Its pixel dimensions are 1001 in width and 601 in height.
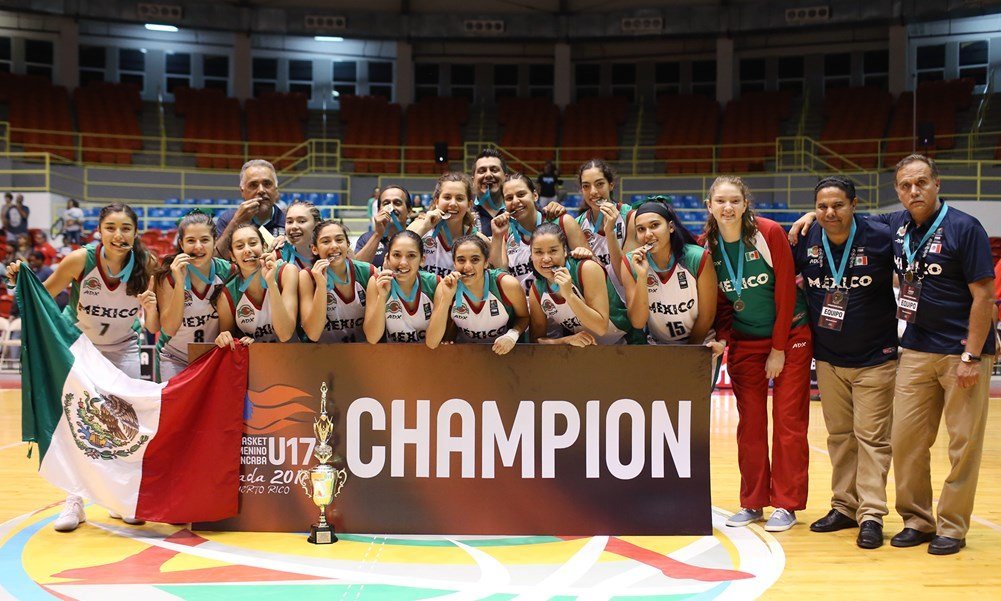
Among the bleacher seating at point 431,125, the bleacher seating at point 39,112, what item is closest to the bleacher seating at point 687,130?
the bleacher seating at point 431,125

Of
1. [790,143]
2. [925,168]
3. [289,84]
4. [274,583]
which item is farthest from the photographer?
[289,84]

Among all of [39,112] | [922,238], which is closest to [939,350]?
[922,238]

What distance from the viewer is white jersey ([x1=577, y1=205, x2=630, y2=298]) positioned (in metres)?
5.27

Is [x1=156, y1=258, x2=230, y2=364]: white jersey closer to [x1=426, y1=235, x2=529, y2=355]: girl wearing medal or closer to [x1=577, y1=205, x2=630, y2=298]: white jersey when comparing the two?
[x1=426, y1=235, x2=529, y2=355]: girl wearing medal

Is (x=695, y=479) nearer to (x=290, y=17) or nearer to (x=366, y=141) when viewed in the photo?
(x=366, y=141)

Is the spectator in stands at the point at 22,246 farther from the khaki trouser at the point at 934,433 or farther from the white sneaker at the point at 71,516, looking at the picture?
the khaki trouser at the point at 934,433

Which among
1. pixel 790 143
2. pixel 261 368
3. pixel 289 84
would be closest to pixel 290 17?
pixel 289 84

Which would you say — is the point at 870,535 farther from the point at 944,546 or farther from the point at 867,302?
the point at 867,302

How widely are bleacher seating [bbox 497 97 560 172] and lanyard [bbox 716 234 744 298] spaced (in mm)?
16752

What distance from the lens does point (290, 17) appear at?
2238 centimetres

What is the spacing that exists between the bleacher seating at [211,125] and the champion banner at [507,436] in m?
17.4

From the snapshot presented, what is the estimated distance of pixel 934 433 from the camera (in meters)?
4.53

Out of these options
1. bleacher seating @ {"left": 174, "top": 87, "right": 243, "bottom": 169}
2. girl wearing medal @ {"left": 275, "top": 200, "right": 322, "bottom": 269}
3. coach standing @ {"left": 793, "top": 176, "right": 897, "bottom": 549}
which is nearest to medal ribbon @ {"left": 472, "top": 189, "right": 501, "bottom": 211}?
girl wearing medal @ {"left": 275, "top": 200, "right": 322, "bottom": 269}

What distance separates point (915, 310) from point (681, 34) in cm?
1909
